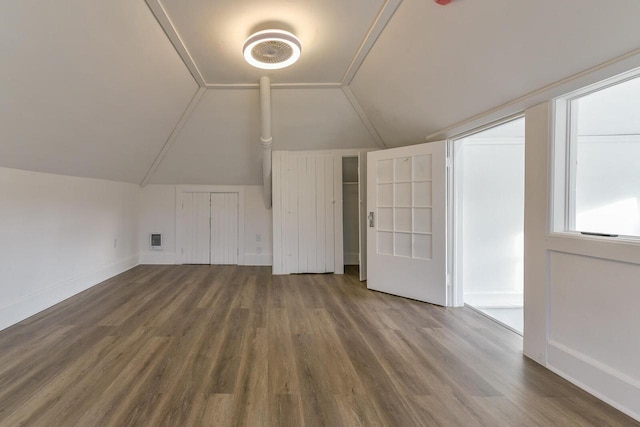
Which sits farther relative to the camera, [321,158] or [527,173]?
[321,158]

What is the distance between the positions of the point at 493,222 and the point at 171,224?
5.18m

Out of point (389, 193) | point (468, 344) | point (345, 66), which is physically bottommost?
point (468, 344)

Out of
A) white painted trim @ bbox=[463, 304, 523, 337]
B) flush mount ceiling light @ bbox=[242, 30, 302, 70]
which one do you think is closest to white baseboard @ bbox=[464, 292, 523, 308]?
white painted trim @ bbox=[463, 304, 523, 337]

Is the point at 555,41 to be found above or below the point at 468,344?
above

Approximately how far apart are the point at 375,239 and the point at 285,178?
178 cm

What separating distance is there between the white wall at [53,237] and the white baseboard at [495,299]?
4846 mm

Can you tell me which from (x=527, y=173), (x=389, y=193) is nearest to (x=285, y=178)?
(x=389, y=193)

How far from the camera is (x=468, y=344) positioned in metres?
2.28

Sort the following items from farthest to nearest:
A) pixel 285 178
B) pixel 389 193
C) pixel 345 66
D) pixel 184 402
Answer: pixel 285 178 < pixel 389 193 < pixel 345 66 < pixel 184 402

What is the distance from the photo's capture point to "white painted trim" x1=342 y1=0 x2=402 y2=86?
7.30ft

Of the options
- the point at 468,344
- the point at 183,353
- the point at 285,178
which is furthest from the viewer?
the point at 285,178

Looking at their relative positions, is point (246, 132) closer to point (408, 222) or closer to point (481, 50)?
point (408, 222)

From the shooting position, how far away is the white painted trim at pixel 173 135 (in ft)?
12.1

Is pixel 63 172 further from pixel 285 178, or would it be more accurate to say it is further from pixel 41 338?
pixel 285 178
